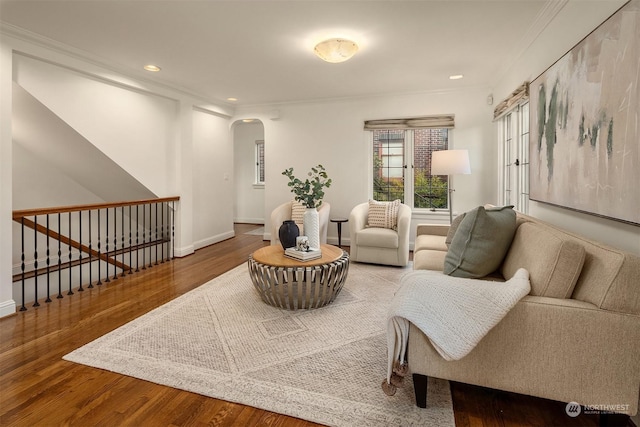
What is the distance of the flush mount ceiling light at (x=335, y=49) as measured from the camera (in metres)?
3.04

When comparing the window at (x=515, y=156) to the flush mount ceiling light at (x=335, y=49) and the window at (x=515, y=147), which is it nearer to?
the window at (x=515, y=147)

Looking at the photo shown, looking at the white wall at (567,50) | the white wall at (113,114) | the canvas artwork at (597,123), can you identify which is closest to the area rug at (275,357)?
the white wall at (567,50)

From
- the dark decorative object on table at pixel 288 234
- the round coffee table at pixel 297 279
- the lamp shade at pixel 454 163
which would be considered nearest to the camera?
the round coffee table at pixel 297 279

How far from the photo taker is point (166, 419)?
1.60 meters

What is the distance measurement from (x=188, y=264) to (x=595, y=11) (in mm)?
4634

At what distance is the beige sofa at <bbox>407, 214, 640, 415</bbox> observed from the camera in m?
1.35

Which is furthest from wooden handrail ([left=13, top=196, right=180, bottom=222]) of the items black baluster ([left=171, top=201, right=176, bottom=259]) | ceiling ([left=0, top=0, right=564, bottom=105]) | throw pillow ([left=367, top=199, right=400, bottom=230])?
throw pillow ([left=367, top=199, right=400, bottom=230])

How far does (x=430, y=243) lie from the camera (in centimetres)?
336

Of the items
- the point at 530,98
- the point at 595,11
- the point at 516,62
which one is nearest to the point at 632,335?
the point at 595,11

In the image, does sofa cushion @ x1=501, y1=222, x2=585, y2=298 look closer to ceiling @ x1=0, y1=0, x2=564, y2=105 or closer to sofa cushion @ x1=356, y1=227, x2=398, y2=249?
ceiling @ x1=0, y1=0, x2=564, y2=105

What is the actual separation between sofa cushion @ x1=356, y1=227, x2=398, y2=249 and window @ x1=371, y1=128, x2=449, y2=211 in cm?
121

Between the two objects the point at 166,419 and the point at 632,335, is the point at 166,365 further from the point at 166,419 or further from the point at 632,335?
the point at 632,335

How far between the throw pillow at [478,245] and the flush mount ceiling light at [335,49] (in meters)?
1.93

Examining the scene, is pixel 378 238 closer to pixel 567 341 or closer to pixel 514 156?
pixel 514 156
